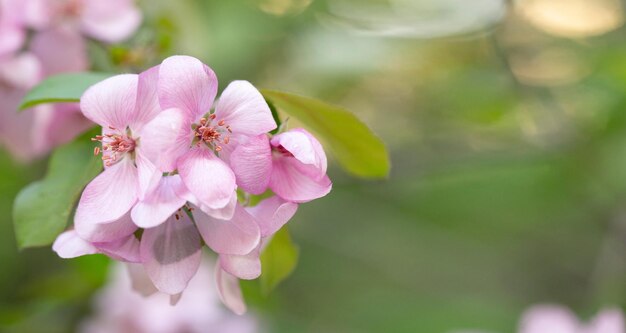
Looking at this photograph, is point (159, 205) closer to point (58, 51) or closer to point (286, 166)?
point (286, 166)

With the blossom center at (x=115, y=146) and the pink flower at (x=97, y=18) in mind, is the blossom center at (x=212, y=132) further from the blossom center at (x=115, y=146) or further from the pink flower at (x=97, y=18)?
the pink flower at (x=97, y=18)

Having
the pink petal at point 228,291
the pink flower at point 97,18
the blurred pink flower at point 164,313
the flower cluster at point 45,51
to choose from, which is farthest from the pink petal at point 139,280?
the blurred pink flower at point 164,313

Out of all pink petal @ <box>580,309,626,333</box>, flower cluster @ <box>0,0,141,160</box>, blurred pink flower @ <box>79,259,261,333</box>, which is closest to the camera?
flower cluster @ <box>0,0,141,160</box>

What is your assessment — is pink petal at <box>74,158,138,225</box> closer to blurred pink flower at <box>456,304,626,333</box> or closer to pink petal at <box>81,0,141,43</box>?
pink petal at <box>81,0,141,43</box>

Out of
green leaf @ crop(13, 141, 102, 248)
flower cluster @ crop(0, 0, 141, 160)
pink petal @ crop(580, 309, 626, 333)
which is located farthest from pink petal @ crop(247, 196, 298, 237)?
pink petal @ crop(580, 309, 626, 333)

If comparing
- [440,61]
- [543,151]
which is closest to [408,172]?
[543,151]
